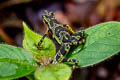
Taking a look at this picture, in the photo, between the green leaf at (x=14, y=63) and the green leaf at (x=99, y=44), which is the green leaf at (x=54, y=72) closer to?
the green leaf at (x=14, y=63)

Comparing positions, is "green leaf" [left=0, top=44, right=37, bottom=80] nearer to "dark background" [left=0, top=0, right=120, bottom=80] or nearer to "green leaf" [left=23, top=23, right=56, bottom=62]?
"green leaf" [left=23, top=23, right=56, bottom=62]

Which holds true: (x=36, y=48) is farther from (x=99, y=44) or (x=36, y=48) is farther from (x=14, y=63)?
(x=99, y=44)

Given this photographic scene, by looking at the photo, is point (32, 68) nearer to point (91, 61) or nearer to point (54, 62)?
point (54, 62)

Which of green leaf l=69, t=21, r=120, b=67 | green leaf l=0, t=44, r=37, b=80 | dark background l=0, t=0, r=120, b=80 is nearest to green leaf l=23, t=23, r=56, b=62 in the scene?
green leaf l=0, t=44, r=37, b=80

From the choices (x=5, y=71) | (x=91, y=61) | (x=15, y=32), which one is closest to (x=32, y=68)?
(x=5, y=71)

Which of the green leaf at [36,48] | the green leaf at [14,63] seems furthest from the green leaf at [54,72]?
the green leaf at [36,48]

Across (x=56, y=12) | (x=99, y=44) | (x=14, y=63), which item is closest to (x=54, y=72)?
(x=14, y=63)
